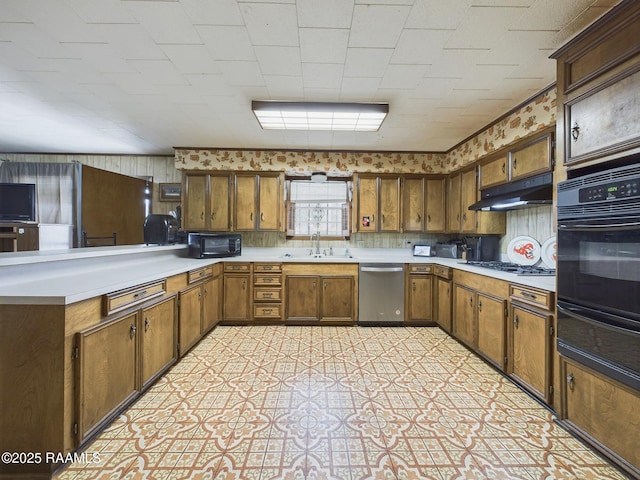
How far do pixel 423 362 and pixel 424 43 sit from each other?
2.61 metres

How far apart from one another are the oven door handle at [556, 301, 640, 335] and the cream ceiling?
166cm

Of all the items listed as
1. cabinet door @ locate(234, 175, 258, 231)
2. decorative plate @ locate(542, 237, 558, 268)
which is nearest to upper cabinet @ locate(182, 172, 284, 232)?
cabinet door @ locate(234, 175, 258, 231)

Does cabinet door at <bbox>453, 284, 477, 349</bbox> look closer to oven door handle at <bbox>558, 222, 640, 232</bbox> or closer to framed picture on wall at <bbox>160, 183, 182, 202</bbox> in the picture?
oven door handle at <bbox>558, 222, 640, 232</bbox>

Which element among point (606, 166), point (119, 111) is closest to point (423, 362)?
point (606, 166)

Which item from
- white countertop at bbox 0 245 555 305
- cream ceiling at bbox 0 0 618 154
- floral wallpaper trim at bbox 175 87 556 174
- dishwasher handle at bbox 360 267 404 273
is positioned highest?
cream ceiling at bbox 0 0 618 154

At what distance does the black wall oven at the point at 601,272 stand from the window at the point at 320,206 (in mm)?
2949

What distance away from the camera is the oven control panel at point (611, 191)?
52.0 inches

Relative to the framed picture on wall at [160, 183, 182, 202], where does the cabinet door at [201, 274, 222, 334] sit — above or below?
below

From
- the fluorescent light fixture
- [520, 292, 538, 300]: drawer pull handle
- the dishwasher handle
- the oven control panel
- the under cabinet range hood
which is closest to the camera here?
the oven control panel

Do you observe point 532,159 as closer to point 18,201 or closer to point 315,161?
point 315,161

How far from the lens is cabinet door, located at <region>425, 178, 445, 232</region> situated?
160 inches

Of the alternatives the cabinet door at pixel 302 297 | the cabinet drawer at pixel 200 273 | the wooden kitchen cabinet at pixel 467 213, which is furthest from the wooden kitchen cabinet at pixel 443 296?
the cabinet drawer at pixel 200 273

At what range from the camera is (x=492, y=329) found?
2520 mm

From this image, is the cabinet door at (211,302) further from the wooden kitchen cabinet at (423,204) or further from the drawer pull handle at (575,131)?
the drawer pull handle at (575,131)
